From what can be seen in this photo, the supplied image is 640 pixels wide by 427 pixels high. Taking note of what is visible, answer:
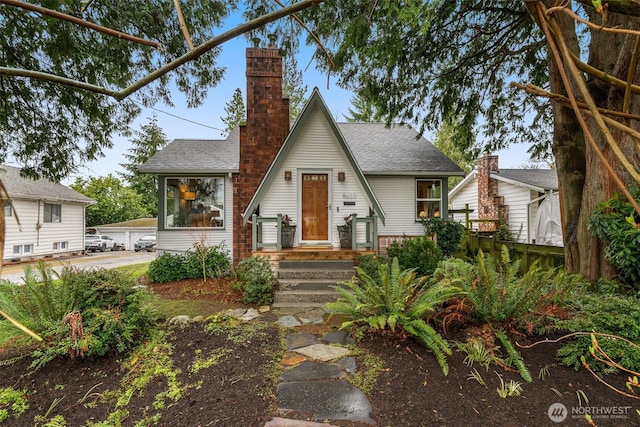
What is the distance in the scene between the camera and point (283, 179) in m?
7.60

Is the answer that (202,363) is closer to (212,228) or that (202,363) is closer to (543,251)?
(212,228)

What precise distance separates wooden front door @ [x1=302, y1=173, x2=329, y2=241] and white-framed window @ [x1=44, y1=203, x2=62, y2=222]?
17.6 meters

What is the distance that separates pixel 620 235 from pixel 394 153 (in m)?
6.77

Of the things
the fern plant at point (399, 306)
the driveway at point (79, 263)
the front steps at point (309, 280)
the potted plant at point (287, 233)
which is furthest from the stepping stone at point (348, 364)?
the driveway at point (79, 263)

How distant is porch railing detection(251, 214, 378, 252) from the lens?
6859mm

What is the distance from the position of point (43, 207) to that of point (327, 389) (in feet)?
69.0

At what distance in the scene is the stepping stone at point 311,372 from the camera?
9.25 feet

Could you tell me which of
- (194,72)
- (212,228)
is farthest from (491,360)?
(212,228)

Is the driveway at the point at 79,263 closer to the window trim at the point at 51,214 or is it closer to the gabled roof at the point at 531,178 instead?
the window trim at the point at 51,214

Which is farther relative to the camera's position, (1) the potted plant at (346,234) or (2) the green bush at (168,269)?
(2) the green bush at (168,269)

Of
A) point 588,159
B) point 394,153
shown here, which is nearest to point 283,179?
point 394,153

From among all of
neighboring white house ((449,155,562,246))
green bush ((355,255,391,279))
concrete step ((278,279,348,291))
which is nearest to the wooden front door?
green bush ((355,255,391,279))
